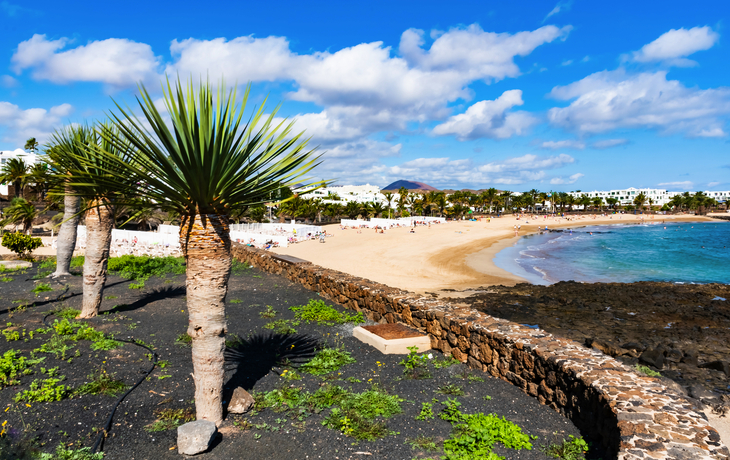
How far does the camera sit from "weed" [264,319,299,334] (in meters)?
8.73

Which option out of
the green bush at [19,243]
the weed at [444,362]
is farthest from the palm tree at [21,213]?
the weed at [444,362]

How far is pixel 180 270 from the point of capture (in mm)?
16328

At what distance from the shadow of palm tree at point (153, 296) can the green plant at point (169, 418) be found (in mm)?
6109

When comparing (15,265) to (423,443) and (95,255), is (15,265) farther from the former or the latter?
(423,443)

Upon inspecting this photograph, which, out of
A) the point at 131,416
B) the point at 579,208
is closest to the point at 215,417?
the point at 131,416

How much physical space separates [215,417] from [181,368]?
6.81 ft

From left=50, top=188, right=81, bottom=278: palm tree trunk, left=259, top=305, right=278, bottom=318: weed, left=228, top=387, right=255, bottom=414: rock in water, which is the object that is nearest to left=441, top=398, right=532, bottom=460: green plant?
left=228, top=387, right=255, bottom=414: rock in water

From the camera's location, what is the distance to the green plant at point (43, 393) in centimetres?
517

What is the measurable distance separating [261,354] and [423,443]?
150 inches

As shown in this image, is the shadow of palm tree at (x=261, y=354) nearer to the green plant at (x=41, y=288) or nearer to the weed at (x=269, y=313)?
the weed at (x=269, y=313)

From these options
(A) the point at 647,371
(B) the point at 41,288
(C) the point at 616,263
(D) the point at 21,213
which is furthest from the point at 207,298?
(C) the point at 616,263

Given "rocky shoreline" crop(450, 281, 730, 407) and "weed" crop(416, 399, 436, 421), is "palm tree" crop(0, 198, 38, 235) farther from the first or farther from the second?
"weed" crop(416, 399, 436, 421)

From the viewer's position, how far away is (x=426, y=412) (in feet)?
17.4

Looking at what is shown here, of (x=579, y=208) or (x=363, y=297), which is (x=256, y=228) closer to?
(x=363, y=297)
